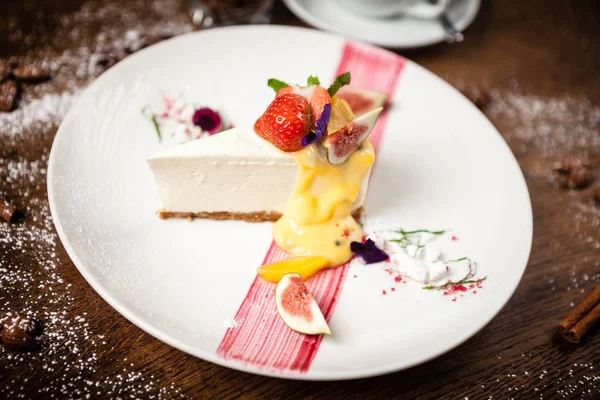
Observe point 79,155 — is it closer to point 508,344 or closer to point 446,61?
point 508,344

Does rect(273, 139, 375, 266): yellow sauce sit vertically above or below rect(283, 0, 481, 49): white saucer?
below

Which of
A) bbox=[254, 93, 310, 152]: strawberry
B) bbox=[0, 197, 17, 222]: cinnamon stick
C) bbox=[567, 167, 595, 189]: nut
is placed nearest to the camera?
bbox=[254, 93, 310, 152]: strawberry

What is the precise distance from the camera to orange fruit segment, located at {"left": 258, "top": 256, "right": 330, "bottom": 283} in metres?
2.04

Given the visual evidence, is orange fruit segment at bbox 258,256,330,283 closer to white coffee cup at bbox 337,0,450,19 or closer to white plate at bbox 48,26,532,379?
white plate at bbox 48,26,532,379

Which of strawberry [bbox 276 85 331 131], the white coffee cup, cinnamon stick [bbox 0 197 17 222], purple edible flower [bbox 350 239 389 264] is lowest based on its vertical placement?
cinnamon stick [bbox 0 197 17 222]

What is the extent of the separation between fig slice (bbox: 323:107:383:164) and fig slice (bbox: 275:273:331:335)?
0.49m

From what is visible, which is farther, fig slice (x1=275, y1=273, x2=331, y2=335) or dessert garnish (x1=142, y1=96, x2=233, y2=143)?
dessert garnish (x1=142, y1=96, x2=233, y2=143)

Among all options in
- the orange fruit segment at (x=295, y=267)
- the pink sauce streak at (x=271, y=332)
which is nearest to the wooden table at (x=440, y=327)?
the pink sauce streak at (x=271, y=332)

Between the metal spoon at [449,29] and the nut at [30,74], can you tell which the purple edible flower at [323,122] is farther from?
the nut at [30,74]

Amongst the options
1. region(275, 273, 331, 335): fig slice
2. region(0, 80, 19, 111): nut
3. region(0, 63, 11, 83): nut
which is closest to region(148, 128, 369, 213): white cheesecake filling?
region(275, 273, 331, 335): fig slice

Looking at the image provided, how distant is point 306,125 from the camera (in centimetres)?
203

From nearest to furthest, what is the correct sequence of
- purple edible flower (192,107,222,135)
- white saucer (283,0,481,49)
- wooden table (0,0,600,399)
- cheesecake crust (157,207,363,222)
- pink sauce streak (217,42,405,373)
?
pink sauce streak (217,42,405,373)
wooden table (0,0,600,399)
cheesecake crust (157,207,363,222)
purple edible flower (192,107,222,135)
white saucer (283,0,481,49)

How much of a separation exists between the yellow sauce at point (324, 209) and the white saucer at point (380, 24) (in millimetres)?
1024

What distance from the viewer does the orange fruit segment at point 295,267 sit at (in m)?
2.04
